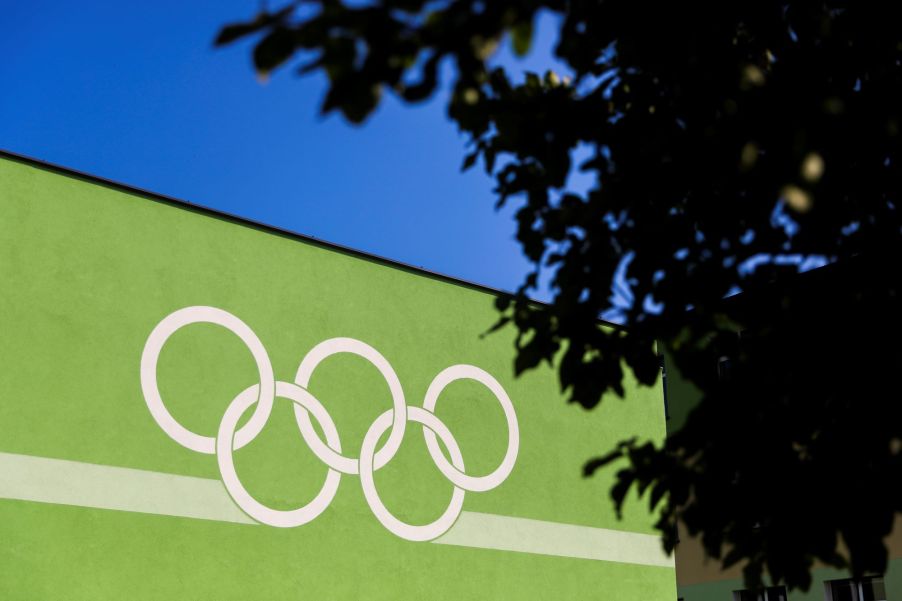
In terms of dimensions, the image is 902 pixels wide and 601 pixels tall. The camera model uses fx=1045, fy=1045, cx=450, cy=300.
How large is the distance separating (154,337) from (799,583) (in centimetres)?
1189

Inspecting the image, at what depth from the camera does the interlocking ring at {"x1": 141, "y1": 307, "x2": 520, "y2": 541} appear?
15.7m

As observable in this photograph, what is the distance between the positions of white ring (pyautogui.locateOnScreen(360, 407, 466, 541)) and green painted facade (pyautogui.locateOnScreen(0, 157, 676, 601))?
0.14 metres

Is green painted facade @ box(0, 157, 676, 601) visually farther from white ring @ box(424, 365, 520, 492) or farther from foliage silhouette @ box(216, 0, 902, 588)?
foliage silhouette @ box(216, 0, 902, 588)

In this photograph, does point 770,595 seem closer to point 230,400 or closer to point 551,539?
point 551,539

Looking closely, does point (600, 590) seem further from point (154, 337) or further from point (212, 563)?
point (154, 337)

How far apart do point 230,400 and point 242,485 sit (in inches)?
51.3

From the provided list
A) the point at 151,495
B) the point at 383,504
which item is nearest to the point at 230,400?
the point at 151,495

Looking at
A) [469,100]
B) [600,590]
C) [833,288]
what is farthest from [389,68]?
[600,590]

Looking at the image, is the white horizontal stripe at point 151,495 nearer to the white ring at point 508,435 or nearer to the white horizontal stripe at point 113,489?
the white horizontal stripe at point 113,489

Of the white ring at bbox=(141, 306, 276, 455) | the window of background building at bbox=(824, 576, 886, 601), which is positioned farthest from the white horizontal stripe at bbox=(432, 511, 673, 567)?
the window of background building at bbox=(824, 576, 886, 601)

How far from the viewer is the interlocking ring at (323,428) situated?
1566 centimetres

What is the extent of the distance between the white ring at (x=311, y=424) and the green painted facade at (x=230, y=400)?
0.46 feet

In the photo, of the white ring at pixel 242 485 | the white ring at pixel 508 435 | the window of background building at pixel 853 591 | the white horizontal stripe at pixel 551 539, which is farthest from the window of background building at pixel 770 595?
the white ring at pixel 242 485

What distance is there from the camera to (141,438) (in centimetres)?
1507
